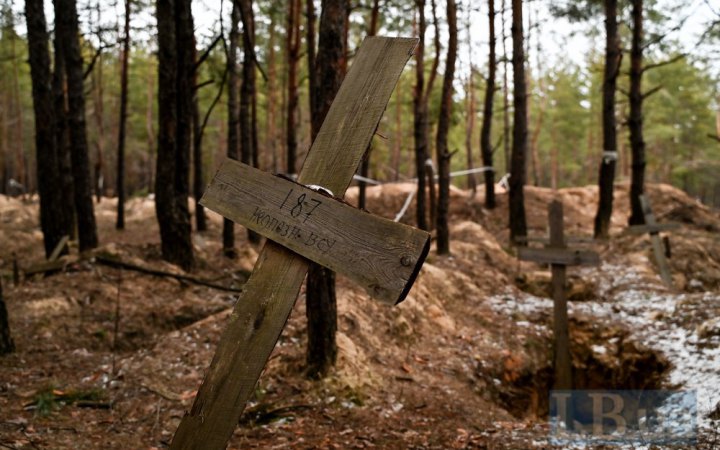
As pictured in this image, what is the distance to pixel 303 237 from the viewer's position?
2.11m

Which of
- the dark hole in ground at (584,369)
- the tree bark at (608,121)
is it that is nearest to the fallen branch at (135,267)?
the dark hole in ground at (584,369)

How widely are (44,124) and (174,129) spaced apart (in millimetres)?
2987

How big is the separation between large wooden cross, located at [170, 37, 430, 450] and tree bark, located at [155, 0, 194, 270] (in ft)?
23.2

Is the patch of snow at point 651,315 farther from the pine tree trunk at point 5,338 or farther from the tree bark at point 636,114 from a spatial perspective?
the pine tree trunk at point 5,338

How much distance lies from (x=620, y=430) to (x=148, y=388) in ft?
14.8

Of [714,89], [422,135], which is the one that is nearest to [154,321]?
[422,135]

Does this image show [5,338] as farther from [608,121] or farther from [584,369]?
[608,121]

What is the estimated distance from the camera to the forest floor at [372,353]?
457 centimetres

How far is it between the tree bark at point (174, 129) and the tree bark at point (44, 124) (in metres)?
2.49

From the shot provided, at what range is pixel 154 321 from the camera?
7488 millimetres

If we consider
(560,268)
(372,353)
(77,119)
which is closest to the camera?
(372,353)

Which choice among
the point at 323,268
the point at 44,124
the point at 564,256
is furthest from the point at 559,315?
the point at 44,124

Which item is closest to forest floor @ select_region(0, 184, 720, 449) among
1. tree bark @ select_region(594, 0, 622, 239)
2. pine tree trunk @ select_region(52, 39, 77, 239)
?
pine tree trunk @ select_region(52, 39, 77, 239)

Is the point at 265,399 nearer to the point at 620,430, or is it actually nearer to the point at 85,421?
the point at 85,421
